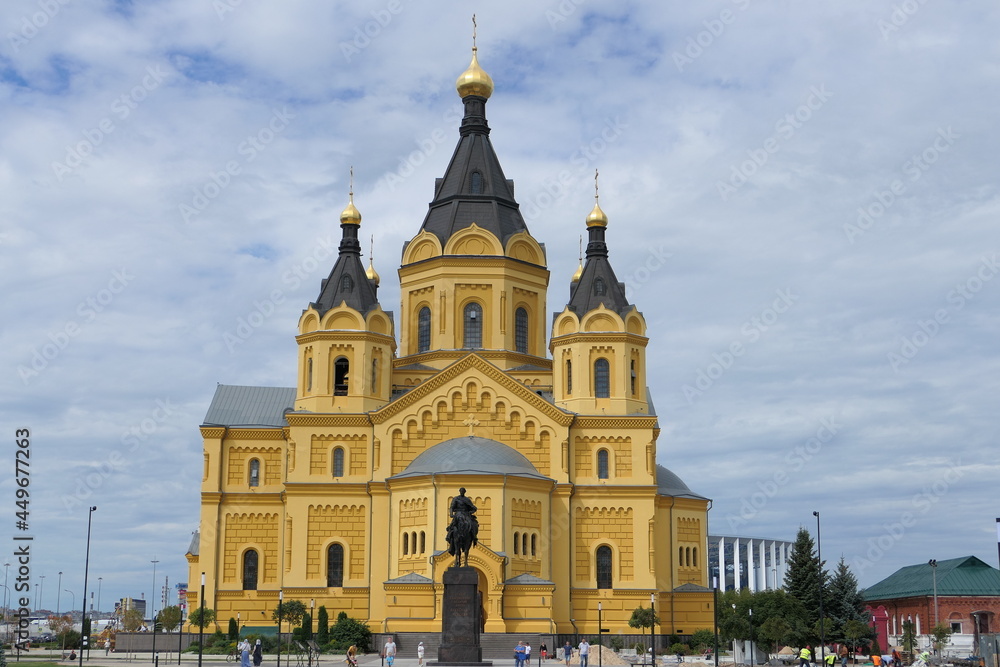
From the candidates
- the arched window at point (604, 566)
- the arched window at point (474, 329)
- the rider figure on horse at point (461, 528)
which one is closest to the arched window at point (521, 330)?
the arched window at point (474, 329)

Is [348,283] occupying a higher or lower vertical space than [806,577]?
higher

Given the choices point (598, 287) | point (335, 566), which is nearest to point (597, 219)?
point (598, 287)

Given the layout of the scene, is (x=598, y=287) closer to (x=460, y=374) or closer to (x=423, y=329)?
(x=460, y=374)

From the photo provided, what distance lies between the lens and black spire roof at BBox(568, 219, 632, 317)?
56.5 m

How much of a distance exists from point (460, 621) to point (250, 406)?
24.5m

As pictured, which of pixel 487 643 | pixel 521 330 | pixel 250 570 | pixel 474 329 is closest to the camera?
pixel 487 643

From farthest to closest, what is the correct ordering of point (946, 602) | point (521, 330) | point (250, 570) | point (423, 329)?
1. point (946, 602)
2. point (521, 330)
3. point (423, 329)
4. point (250, 570)

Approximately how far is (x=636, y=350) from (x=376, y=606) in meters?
17.0

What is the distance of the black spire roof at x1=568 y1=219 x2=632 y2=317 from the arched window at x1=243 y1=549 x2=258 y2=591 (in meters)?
19.3

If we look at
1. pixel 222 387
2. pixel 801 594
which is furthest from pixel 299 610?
pixel 801 594

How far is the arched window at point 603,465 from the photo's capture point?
5450cm

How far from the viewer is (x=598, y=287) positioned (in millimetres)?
57000

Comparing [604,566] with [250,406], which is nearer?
[604,566]

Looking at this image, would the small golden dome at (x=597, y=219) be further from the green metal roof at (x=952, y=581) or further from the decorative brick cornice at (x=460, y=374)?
the green metal roof at (x=952, y=581)
